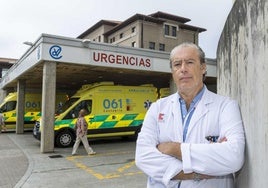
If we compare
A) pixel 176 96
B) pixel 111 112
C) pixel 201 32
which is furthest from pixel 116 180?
pixel 201 32

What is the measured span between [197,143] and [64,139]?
43.1ft

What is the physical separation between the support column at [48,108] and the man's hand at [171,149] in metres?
11.1

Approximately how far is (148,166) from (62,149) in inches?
488

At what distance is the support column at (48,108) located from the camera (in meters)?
12.6

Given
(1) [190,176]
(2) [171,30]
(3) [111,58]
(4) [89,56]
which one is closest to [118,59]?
(3) [111,58]

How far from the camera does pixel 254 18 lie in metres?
1.94

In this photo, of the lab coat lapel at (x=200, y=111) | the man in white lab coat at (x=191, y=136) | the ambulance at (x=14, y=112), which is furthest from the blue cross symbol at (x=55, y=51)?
the lab coat lapel at (x=200, y=111)

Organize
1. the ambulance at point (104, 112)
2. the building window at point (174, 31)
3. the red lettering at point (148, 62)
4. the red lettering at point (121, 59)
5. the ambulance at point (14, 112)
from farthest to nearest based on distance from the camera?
the building window at point (174, 31) < the ambulance at point (14, 112) < the red lettering at point (148, 62) < the ambulance at point (104, 112) < the red lettering at point (121, 59)

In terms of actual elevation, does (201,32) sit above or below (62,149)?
above

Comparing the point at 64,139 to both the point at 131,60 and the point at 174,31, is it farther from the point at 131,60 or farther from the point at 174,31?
the point at 174,31

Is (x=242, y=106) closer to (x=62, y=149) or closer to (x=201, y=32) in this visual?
(x=62, y=149)

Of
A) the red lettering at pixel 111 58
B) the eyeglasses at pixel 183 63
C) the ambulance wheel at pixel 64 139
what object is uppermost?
the red lettering at pixel 111 58

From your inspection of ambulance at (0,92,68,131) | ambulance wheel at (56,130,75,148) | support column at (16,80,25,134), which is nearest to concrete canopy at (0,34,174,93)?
ambulance wheel at (56,130,75,148)

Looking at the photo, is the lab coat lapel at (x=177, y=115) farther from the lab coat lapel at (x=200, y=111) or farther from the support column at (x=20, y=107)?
the support column at (x=20, y=107)
